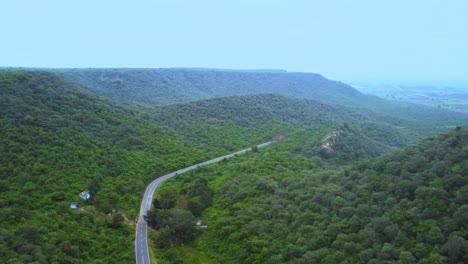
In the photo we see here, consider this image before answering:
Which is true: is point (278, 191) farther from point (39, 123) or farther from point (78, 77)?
point (78, 77)

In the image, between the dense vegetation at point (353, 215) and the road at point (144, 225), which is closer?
the dense vegetation at point (353, 215)

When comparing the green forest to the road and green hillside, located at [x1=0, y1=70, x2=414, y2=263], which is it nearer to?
green hillside, located at [x1=0, y1=70, x2=414, y2=263]

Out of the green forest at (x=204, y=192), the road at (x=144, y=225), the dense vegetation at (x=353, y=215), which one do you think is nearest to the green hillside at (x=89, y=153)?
the green forest at (x=204, y=192)

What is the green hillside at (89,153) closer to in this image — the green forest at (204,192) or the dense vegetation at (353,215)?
the green forest at (204,192)

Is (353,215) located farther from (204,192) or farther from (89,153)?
(89,153)

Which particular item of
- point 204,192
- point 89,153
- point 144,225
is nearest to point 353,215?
point 204,192
